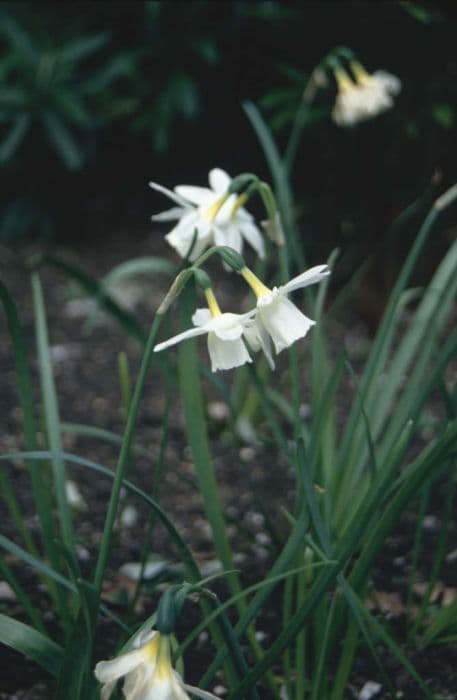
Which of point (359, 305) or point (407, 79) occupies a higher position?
point (407, 79)

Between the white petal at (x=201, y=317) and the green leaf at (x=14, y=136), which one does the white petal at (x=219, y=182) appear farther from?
the green leaf at (x=14, y=136)

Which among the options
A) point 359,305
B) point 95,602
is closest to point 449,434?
point 95,602

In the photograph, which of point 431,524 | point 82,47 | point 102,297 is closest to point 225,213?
point 102,297

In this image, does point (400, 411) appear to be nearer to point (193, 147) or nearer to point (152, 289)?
point (152, 289)

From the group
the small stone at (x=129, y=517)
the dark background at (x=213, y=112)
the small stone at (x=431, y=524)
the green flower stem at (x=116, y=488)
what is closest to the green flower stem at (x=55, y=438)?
the green flower stem at (x=116, y=488)

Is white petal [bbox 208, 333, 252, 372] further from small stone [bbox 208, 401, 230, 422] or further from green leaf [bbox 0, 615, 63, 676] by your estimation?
small stone [bbox 208, 401, 230, 422]

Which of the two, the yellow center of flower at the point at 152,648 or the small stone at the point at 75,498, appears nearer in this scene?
the yellow center of flower at the point at 152,648

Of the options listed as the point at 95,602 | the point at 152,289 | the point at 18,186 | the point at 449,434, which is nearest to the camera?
the point at 95,602
